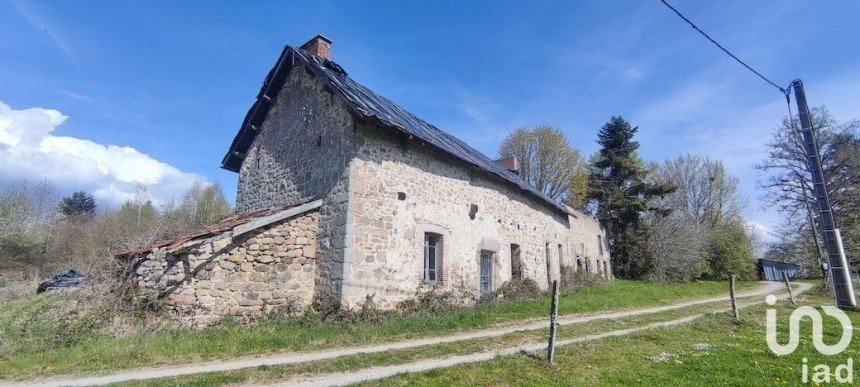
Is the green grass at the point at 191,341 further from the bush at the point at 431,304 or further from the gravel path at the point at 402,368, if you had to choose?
the gravel path at the point at 402,368

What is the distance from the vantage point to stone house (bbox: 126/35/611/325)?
815cm

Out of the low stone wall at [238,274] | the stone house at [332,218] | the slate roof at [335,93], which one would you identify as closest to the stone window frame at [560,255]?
the slate roof at [335,93]

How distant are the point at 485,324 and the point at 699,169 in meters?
33.8

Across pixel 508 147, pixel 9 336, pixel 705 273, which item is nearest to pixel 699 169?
pixel 705 273

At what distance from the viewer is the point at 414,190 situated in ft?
34.4

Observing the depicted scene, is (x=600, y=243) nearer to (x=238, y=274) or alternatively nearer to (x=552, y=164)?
(x=552, y=164)

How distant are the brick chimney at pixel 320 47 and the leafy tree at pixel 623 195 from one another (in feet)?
62.1

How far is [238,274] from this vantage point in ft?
27.2

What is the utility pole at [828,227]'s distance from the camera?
Answer: 35.3 ft

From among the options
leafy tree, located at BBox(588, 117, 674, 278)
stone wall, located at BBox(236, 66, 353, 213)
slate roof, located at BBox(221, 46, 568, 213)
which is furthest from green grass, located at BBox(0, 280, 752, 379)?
leafy tree, located at BBox(588, 117, 674, 278)

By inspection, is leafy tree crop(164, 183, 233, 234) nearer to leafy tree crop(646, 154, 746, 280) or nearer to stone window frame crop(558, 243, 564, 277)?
stone window frame crop(558, 243, 564, 277)

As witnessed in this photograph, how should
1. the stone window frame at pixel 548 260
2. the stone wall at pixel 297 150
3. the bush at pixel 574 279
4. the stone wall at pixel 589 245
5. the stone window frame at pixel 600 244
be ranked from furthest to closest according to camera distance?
the stone window frame at pixel 600 244 → the stone wall at pixel 589 245 → the bush at pixel 574 279 → the stone window frame at pixel 548 260 → the stone wall at pixel 297 150

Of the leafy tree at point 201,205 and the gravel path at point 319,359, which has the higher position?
the leafy tree at point 201,205

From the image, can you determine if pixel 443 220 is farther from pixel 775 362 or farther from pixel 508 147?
pixel 508 147
